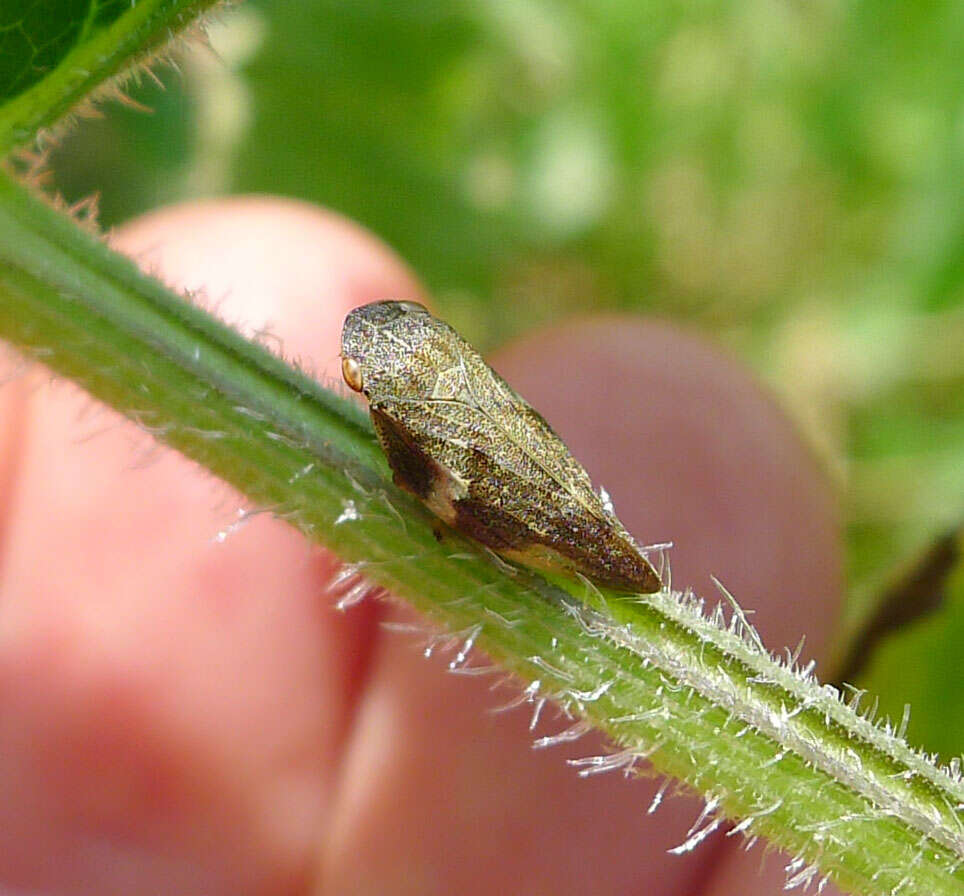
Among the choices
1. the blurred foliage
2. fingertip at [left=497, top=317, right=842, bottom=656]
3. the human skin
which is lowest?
the human skin

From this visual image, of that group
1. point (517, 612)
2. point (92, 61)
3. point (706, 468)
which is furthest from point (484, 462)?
point (706, 468)

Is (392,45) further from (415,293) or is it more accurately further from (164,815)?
(164,815)

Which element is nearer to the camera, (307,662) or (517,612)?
(517,612)

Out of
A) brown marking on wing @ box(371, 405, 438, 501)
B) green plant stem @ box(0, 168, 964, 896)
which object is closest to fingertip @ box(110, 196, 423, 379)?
brown marking on wing @ box(371, 405, 438, 501)

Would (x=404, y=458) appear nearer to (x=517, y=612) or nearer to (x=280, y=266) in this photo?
(x=517, y=612)

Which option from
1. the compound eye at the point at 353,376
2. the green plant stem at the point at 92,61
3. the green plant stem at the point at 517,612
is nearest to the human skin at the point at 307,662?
the compound eye at the point at 353,376

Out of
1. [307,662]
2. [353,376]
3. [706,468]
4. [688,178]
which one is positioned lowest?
[307,662]

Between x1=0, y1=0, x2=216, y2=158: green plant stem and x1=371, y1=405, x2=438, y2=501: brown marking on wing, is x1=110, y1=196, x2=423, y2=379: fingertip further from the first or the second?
x1=0, y1=0, x2=216, y2=158: green plant stem
